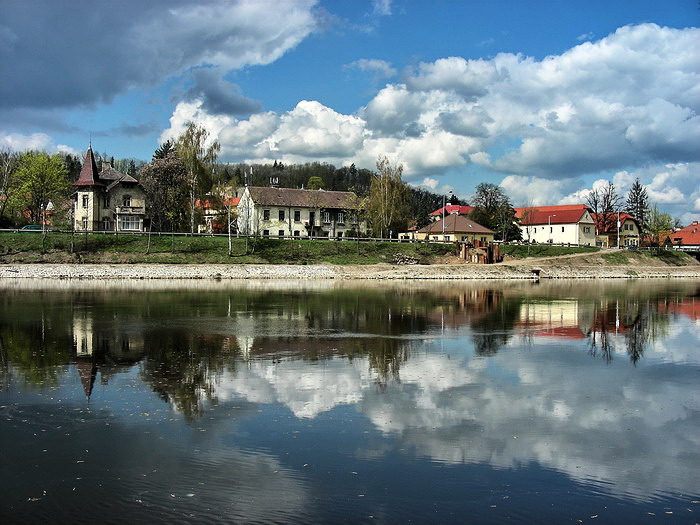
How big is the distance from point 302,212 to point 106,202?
94.1 feet

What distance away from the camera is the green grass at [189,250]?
6781 cm

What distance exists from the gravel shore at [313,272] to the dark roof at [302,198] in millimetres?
27959

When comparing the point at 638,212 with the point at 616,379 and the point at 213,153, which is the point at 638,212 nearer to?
the point at 213,153

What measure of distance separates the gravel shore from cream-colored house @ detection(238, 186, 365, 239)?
83.9 feet

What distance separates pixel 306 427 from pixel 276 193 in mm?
89196

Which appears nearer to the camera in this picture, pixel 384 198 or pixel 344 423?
pixel 344 423

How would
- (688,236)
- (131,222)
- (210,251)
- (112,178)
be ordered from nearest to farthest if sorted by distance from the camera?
(210,251), (131,222), (112,178), (688,236)

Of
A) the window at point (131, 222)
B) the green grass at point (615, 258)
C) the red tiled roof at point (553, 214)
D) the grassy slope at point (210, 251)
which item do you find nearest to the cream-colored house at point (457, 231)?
the grassy slope at point (210, 251)

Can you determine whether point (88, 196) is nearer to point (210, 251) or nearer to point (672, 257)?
point (210, 251)

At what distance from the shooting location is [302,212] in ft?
331

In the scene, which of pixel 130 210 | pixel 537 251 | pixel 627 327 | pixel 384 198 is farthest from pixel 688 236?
pixel 627 327

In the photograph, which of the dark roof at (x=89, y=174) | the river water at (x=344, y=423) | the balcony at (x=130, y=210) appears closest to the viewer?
the river water at (x=344, y=423)

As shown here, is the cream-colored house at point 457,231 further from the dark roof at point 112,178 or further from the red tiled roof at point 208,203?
the dark roof at point 112,178

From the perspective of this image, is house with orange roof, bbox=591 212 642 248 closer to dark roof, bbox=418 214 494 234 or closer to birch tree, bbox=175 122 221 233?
dark roof, bbox=418 214 494 234
